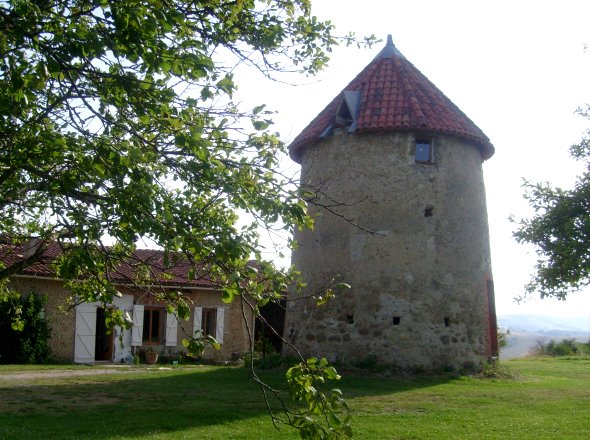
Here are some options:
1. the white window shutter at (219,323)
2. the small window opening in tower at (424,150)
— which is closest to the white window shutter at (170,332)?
the white window shutter at (219,323)

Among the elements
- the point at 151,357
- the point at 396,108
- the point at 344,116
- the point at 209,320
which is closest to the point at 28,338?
the point at 151,357

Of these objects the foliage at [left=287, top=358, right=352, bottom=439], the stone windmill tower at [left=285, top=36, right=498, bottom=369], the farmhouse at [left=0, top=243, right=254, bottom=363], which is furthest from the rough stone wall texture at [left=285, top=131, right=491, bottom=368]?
the foliage at [left=287, top=358, right=352, bottom=439]

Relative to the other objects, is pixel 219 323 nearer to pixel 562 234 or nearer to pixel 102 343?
pixel 102 343

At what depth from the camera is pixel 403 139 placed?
15.6m

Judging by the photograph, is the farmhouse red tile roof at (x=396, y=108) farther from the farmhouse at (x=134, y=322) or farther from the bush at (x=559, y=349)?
the bush at (x=559, y=349)

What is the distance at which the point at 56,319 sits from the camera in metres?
20.1

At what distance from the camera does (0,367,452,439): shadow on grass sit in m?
8.66

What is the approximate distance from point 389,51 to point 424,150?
400 cm

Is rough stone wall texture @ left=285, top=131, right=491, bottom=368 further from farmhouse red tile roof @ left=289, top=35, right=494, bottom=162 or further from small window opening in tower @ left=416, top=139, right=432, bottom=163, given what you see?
farmhouse red tile roof @ left=289, top=35, right=494, bottom=162

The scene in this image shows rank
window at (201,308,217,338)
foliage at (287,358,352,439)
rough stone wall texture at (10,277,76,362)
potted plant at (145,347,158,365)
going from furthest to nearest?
window at (201,308,217,338), potted plant at (145,347,158,365), rough stone wall texture at (10,277,76,362), foliage at (287,358,352,439)

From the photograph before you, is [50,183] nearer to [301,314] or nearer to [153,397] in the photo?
[153,397]

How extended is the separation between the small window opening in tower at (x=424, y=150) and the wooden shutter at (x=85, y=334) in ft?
37.1

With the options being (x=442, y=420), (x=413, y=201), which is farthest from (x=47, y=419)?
(x=413, y=201)

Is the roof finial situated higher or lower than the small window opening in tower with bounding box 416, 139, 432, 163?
higher
